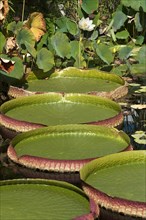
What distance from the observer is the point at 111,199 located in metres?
2.95

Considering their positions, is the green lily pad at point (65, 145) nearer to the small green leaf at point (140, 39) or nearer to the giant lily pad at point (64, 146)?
the giant lily pad at point (64, 146)

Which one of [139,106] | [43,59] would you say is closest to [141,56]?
[43,59]

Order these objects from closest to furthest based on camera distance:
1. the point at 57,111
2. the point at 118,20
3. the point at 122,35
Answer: the point at 57,111, the point at 118,20, the point at 122,35

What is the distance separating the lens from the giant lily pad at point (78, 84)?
525 cm

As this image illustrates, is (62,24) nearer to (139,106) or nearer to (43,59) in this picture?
(43,59)

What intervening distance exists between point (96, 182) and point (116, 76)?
2518 mm

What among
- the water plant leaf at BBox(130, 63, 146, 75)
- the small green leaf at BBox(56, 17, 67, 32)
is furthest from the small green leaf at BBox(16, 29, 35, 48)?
the water plant leaf at BBox(130, 63, 146, 75)

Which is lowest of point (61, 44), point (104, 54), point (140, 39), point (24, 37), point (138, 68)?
point (138, 68)

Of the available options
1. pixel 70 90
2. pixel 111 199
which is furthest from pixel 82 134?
pixel 70 90

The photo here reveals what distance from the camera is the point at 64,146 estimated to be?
150 inches

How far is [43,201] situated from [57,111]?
1.73 metres


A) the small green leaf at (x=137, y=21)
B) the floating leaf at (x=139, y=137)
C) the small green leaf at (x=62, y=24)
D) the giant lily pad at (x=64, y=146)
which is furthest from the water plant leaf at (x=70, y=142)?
the small green leaf at (x=137, y=21)

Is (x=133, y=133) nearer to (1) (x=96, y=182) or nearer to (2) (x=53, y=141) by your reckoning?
(2) (x=53, y=141)

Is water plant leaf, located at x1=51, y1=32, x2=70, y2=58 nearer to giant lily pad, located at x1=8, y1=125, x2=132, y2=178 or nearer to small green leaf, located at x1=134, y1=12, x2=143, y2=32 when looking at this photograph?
small green leaf, located at x1=134, y1=12, x2=143, y2=32
